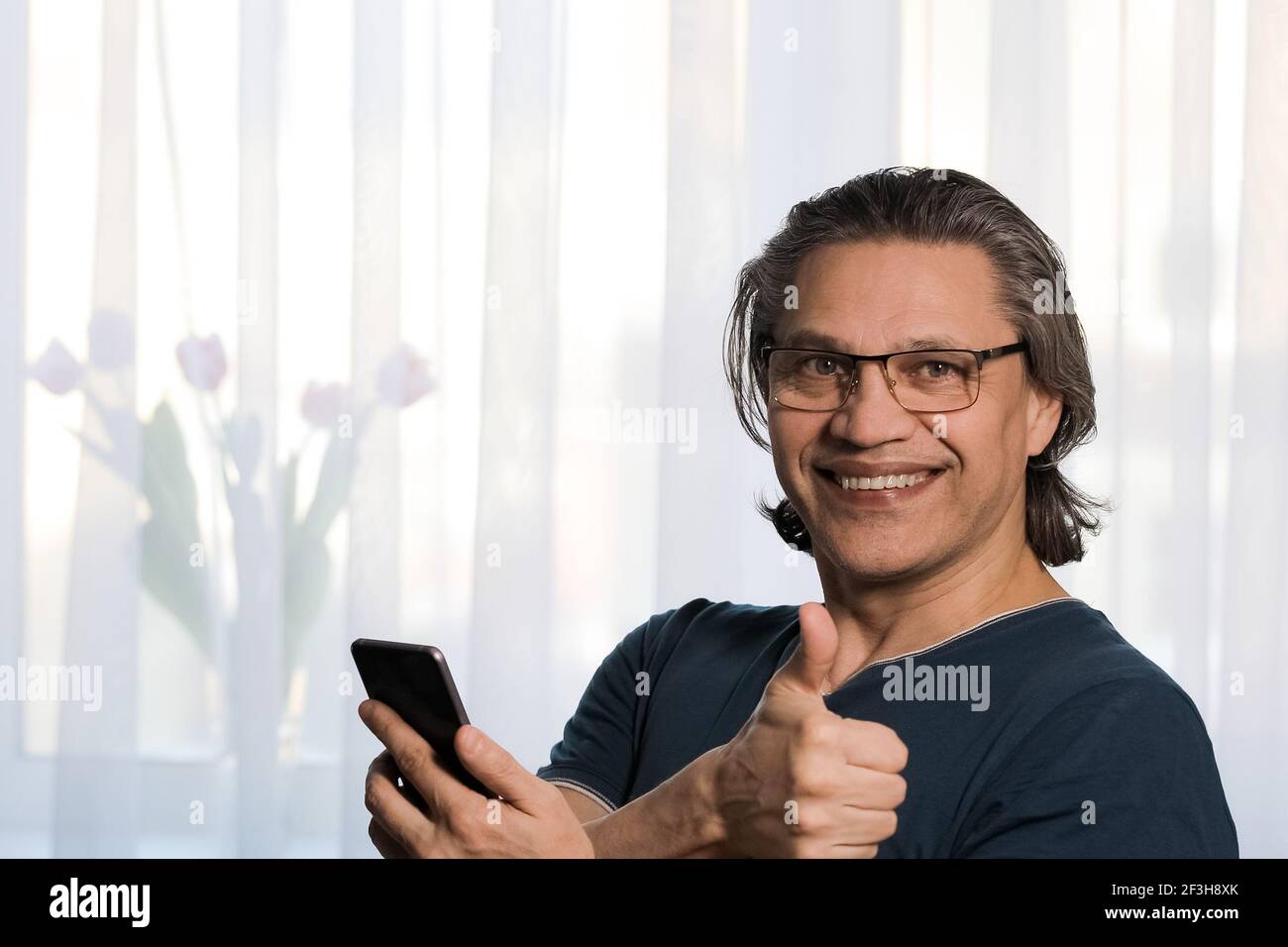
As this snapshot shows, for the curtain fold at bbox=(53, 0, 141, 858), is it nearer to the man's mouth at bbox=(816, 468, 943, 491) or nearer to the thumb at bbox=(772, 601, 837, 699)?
the man's mouth at bbox=(816, 468, 943, 491)

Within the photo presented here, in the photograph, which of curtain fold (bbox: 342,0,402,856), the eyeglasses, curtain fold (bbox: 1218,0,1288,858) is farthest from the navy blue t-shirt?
curtain fold (bbox: 1218,0,1288,858)

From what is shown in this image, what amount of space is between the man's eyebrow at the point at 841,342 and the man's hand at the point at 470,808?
1.52 ft

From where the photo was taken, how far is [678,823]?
946 millimetres

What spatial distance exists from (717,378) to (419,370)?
21.0 inches

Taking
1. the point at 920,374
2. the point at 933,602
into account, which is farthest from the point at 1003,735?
the point at 920,374

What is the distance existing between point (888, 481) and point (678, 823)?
38 centimetres

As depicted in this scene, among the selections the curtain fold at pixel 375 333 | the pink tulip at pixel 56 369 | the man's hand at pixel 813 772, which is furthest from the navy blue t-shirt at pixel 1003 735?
the pink tulip at pixel 56 369

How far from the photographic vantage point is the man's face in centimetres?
114

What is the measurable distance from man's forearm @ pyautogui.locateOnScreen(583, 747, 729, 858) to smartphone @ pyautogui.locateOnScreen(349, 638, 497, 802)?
0.11m

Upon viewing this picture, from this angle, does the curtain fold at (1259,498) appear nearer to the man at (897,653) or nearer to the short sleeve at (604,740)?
the man at (897,653)

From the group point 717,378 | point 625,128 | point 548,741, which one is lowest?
point 548,741

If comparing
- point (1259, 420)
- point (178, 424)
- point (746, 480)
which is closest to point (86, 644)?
point (178, 424)

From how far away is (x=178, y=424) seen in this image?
2334 mm

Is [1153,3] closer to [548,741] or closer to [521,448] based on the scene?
[521,448]
